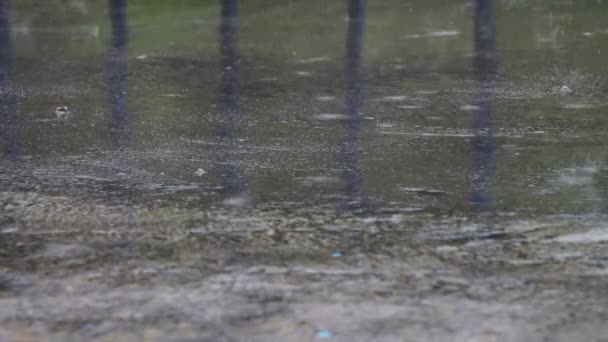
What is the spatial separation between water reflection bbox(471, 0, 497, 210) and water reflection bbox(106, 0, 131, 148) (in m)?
2.61

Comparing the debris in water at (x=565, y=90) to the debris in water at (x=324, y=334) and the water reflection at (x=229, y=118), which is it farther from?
the debris in water at (x=324, y=334)

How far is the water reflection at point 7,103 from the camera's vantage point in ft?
24.0

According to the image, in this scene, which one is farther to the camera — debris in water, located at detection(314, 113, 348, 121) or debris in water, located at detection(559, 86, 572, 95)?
debris in water, located at detection(559, 86, 572, 95)

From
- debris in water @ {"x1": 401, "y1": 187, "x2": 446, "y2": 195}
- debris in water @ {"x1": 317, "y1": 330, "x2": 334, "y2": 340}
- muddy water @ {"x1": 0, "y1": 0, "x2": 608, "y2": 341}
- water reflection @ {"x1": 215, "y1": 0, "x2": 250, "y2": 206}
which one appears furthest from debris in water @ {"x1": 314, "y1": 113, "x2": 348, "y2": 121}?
debris in water @ {"x1": 317, "y1": 330, "x2": 334, "y2": 340}

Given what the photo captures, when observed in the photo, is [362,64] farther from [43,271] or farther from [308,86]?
[43,271]

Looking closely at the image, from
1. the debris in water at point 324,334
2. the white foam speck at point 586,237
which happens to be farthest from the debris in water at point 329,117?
the debris in water at point 324,334

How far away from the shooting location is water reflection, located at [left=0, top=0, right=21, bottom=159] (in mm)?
7320

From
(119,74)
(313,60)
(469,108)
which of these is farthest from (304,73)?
(469,108)

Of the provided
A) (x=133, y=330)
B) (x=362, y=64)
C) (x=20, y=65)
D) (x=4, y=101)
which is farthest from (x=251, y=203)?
(x=20, y=65)

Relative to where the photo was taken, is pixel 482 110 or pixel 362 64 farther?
pixel 362 64

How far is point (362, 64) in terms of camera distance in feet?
33.7

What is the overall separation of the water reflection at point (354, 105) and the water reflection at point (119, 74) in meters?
1.68

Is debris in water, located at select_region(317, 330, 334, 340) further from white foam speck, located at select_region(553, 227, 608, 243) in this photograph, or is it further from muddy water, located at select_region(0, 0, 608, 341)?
white foam speck, located at select_region(553, 227, 608, 243)

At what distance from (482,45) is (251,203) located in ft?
19.6
